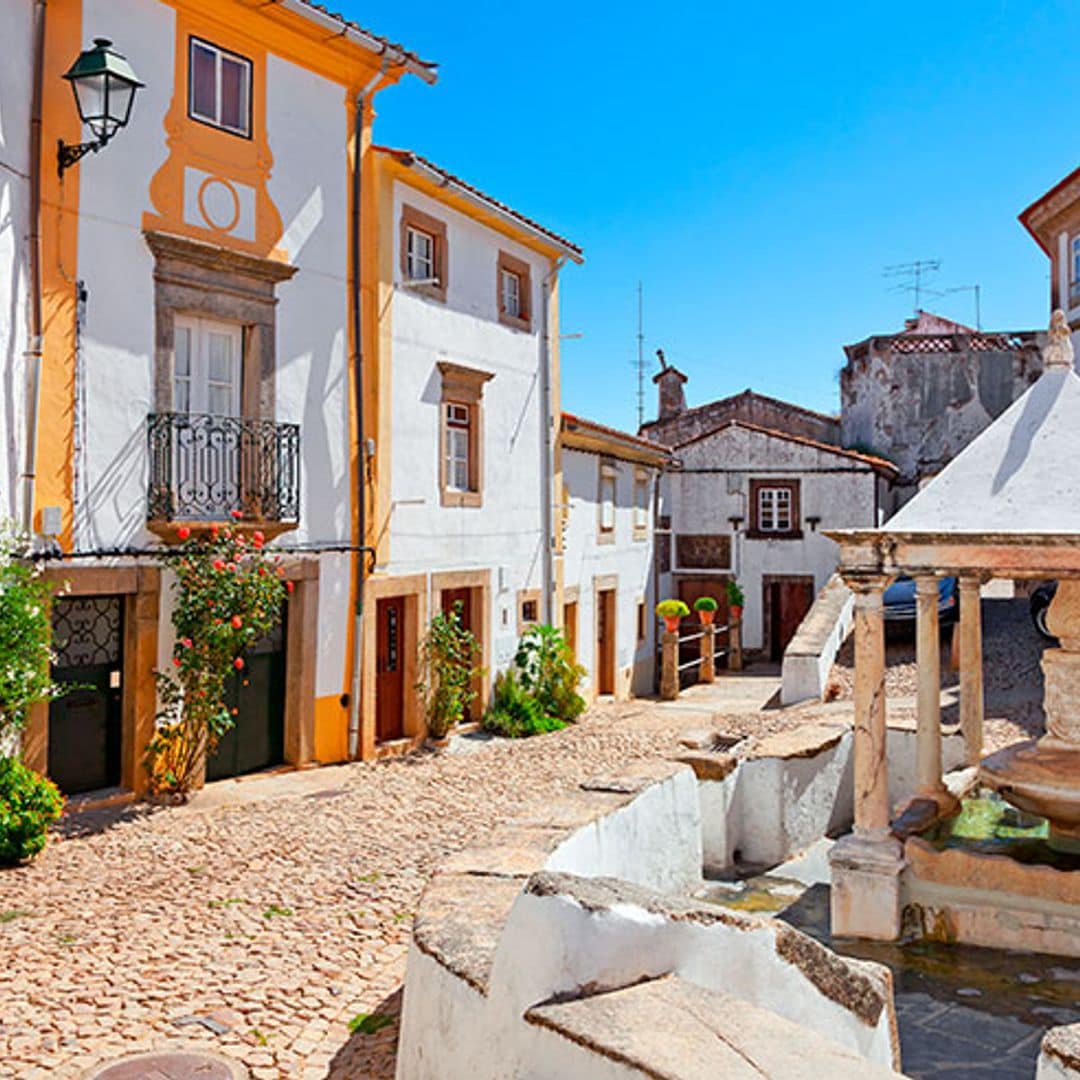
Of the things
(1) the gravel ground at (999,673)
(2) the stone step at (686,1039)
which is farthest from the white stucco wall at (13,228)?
(1) the gravel ground at (999,673)

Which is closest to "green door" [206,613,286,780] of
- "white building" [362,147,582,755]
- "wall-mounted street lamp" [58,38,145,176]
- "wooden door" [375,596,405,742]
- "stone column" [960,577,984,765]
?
"white building" [362,147,582,755]

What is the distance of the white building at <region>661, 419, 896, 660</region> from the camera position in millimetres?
27656

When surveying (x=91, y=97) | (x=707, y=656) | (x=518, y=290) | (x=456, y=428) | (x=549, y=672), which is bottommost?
(x=707, y=656)

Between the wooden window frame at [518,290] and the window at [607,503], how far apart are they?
5149mm

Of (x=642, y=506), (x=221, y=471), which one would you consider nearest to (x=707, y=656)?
(x=642, y=506)

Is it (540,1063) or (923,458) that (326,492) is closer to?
(540,1063)

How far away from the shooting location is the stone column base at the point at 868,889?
7031mm

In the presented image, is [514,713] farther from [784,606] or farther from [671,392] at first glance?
[671,392]

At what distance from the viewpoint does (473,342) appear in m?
15.7

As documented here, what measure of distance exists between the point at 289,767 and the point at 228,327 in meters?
5.24

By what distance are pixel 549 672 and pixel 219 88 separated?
969cm

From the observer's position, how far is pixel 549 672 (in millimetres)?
16719

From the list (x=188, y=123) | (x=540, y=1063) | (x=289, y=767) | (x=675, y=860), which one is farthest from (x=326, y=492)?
(x=540, y=1063)

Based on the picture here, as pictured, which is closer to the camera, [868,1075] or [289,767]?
[868,1075]
